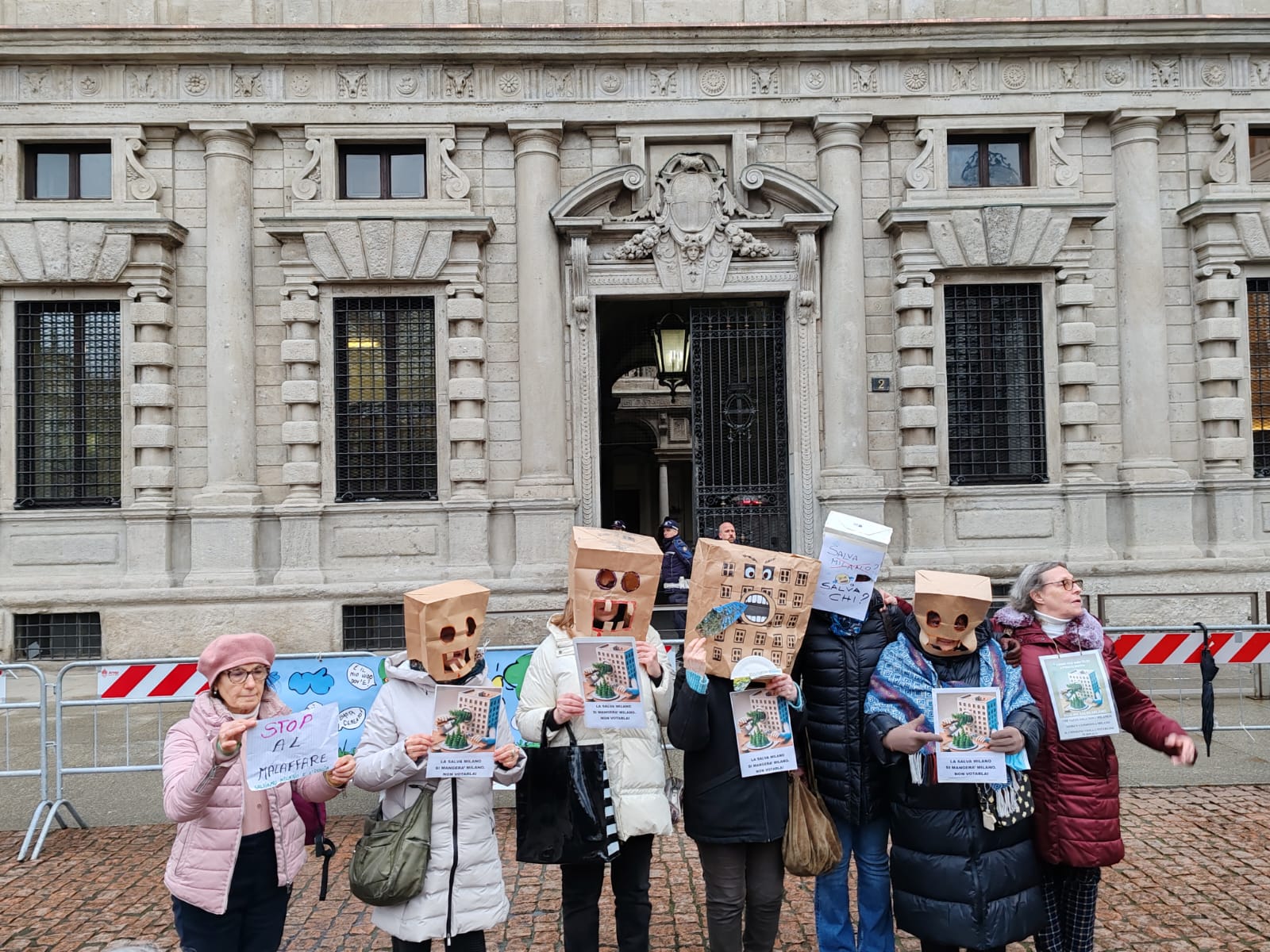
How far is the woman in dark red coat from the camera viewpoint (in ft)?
13.1

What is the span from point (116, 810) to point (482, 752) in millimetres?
5368

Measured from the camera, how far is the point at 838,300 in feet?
40.8

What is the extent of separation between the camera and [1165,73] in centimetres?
1262

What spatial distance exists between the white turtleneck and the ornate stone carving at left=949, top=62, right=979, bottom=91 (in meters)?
10.7

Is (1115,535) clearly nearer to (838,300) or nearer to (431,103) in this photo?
(838,300)

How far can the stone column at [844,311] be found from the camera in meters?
12.4

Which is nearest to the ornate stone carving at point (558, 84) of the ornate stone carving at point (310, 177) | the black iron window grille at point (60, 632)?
the ornate stone carving at point (310, 177)

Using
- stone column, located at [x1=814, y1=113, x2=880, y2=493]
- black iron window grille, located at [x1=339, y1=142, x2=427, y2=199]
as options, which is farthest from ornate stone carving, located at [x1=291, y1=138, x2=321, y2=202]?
stone column, located at [x1=814, y1=113, x2=880, y2=493]

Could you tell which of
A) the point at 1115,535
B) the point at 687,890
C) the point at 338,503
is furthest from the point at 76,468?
the point at 1115,535

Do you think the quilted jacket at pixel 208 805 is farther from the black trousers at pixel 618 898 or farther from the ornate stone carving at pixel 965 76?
the ornate stone carving at pixel 965 76

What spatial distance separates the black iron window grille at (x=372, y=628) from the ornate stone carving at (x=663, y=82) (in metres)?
7.91

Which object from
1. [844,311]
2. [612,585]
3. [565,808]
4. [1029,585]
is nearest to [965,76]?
[844,311]

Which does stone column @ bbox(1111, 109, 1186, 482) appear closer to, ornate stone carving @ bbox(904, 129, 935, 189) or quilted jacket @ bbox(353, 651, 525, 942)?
ornate stone carving @ bbox(904, 129, 935, 189)

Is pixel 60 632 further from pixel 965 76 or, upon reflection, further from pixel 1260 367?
pixel 1260 367
